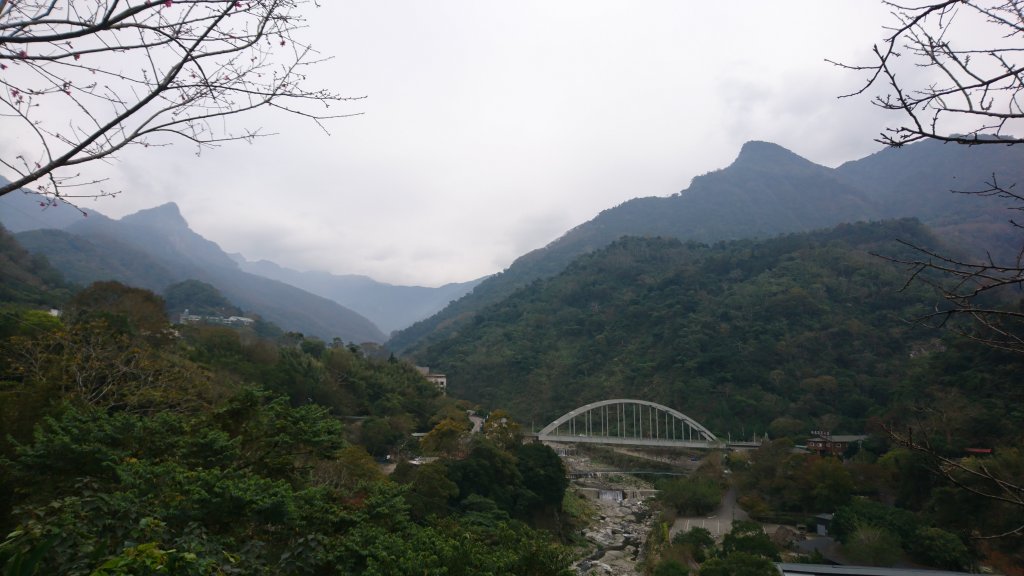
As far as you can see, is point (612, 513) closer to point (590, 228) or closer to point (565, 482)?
point (565, 482)

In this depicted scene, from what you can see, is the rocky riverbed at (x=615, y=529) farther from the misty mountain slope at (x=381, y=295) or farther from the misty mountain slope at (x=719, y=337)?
the misty mountain slope at (x=381, y=295)

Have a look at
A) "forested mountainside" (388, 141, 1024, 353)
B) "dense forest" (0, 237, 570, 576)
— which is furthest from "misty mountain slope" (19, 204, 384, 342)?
"dense forest" (0, 237, 570, 576)

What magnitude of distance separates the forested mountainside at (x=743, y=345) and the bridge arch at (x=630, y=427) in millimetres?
1428

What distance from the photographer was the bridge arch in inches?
1166

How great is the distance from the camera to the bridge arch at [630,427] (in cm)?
2962

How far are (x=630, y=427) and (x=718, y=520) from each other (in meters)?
14.9

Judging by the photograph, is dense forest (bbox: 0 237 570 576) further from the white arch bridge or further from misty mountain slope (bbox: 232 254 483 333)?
misty mountain slope (bbox: 232 254 483 333)

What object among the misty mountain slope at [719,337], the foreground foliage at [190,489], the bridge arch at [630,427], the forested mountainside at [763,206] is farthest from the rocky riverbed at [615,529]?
the forested mountainside at [763,206]

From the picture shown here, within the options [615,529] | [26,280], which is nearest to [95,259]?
[26,280]

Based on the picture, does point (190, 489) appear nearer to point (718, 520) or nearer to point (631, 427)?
point (718, 520)

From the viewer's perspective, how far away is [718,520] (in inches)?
769

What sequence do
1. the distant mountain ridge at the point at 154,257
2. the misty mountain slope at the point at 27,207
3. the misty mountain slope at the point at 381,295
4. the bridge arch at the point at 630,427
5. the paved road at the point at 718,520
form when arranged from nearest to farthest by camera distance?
the misty mountain slope at the point at 27,207 < the paved road at the point at 718,520 < the bridge arch at the point at 630,427 < the distant mountain ridge at the point at 154,257 < the misty mountain slope at the point at 381,295

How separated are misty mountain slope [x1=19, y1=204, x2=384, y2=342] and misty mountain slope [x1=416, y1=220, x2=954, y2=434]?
31.1 meters

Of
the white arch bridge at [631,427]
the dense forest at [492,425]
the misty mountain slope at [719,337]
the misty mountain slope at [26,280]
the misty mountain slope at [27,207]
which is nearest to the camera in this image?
the misty mountain slope at [27,207]
